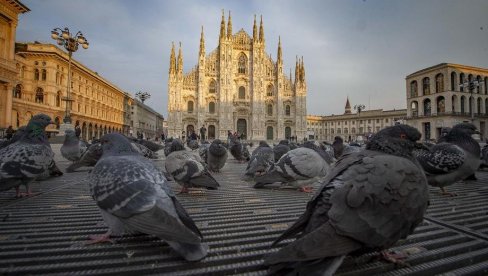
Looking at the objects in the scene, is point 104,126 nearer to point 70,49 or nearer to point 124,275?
point 70,49

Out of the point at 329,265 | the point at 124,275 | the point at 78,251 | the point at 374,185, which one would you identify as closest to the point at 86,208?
the point at 78,251

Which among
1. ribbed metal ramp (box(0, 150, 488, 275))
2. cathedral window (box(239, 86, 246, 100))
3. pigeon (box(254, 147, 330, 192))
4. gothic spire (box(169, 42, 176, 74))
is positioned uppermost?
gothic spire (box(169, 42, 176, 74))

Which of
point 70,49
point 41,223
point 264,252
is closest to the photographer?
point 264,252

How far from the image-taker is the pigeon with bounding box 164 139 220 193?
12.9 feet

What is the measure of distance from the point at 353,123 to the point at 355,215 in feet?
294

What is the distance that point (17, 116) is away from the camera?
104 feet

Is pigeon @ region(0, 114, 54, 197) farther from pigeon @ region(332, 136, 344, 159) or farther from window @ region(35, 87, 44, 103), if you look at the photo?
window @ region(35, 87, 44, 103)

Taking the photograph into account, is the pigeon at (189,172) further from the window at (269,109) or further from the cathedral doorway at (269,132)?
the window at (269,109)

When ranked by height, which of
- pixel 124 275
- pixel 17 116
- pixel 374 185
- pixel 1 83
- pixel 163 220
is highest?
pixel 1 83

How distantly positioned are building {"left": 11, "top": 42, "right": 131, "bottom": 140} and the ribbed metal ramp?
3031 centimetres

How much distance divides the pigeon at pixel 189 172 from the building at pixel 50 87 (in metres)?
29.4

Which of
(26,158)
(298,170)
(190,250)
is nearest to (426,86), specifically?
(298,170)

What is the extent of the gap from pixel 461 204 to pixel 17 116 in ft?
140

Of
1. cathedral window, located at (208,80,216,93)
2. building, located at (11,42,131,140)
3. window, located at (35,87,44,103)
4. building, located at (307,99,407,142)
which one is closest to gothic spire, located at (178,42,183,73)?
cathedral window, located at (208,80,216,93)
